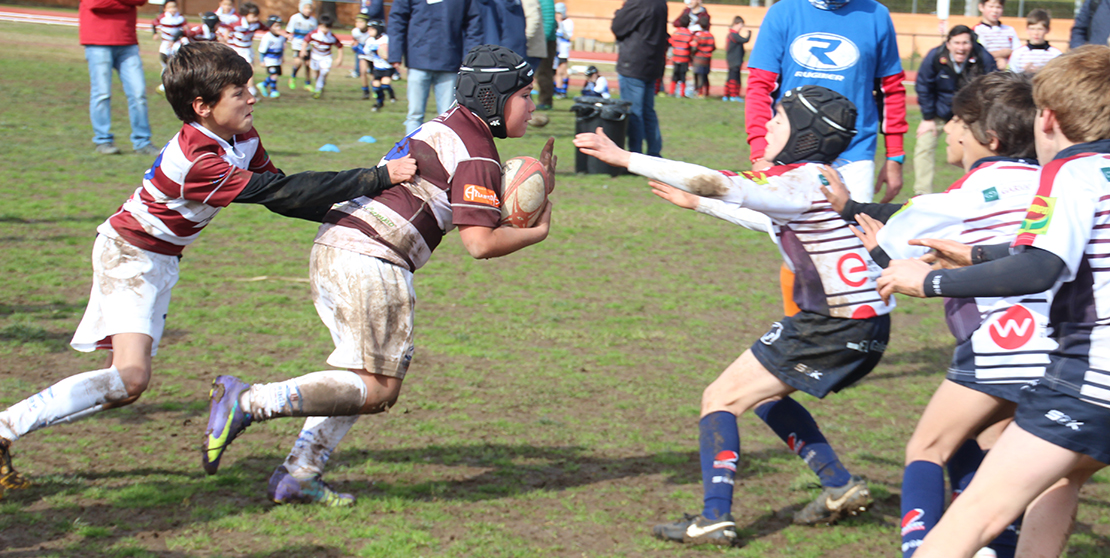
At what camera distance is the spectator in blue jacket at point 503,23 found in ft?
36.6

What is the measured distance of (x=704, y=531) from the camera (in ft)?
12.7

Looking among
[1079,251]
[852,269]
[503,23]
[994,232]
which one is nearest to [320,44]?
[503,23]

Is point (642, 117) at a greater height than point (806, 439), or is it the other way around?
point (642, 117)

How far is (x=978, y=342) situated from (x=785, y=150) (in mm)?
1047

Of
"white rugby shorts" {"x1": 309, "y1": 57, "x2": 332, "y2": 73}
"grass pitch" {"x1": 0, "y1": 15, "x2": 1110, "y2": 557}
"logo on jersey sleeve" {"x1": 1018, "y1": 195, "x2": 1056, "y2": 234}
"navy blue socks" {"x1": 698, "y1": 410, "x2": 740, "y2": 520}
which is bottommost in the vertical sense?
"grass pitch" {"x1": 0, "y1": 15, "x2": 1110, "y2": 557}

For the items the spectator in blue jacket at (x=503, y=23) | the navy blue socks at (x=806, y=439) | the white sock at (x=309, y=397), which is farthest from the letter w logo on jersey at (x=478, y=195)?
the spectator in blue jacket at (x=503, y=23)

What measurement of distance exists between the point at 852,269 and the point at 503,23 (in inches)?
329

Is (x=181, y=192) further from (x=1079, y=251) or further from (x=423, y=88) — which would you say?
(x=423, y=88)

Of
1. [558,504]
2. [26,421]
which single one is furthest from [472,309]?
[26,421]

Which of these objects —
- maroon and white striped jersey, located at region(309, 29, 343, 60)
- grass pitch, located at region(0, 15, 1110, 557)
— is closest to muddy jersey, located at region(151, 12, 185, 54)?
maroon and white striped jersey, located at region(309, 29, 343, 60)

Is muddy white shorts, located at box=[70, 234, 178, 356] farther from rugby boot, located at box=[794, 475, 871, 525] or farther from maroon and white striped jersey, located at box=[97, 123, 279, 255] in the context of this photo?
rugby boot, located at box=[794, 475, 871, 525]

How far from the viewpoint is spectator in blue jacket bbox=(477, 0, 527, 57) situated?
11.1 m

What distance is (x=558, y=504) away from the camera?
4.32m

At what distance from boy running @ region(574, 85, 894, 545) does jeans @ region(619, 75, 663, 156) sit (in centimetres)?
881
